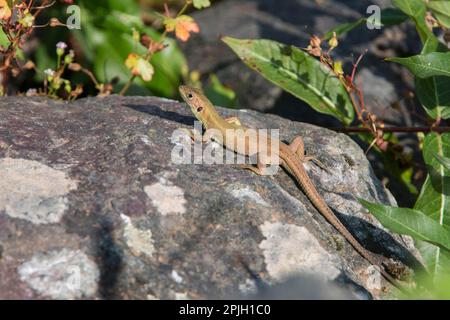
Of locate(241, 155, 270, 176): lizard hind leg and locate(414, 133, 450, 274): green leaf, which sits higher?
locate(241, 155, 270, 176): lizard hind leg

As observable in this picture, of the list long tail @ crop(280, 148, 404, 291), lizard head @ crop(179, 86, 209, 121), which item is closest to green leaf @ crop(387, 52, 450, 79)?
long tail @ crop(280, 148, 404, 291)

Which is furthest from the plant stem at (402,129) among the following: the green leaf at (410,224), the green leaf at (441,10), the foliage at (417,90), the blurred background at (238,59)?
the green leaf at (410,224)

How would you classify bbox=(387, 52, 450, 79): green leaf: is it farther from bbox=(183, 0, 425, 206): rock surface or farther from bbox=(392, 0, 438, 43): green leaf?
bbox=(183, 0, 425, 206): rock surface

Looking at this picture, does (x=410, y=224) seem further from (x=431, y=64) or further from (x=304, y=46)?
(x=304, y=46)

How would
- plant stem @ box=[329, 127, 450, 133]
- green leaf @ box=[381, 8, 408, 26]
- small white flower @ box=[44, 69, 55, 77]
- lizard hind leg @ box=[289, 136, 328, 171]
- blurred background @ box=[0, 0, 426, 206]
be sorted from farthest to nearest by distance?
blurred background @ box=[0, 0, 426, 206] → green leaf @ box=[381, 8, 408, 26] → small white flower @ box=[44, 69, 55, 77] → plant stem @ box=[329, 127, 450, 133] → lizard hind leg @ box=[289, 136, 328, 171]

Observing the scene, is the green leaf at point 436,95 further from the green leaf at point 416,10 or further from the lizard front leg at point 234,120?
the lizard front leg at point 234,120

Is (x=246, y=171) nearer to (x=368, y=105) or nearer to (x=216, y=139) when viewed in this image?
(x=216, y=139)

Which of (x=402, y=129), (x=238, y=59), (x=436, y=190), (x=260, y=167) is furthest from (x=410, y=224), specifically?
(x=238, y=59)

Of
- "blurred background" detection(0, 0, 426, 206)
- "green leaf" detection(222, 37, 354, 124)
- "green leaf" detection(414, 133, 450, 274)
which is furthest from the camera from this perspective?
"blurred background" detection(0, 0, 426, 206)
